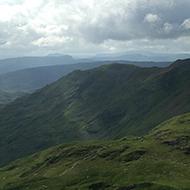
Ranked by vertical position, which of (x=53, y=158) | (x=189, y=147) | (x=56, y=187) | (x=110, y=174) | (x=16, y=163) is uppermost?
(x=189, y=147)

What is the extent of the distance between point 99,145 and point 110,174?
47.2 metres

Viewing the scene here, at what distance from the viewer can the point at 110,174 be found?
6381 cm

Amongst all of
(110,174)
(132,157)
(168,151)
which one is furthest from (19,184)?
(168,151)

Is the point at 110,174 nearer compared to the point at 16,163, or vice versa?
the point at 110,174

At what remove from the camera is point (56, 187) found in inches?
2613

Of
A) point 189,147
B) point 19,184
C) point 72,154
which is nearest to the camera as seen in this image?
point 189,147

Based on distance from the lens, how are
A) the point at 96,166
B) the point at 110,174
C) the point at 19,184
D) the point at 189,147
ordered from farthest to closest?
the point at 19,184 < the point at 96,166 < the point at 189,147 < the point at 110,174

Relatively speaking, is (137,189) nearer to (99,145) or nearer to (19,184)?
(19,184)

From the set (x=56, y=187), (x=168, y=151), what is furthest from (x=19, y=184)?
(x=168, y=151)

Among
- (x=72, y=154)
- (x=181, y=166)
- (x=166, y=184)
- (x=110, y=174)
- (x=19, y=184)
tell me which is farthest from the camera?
(x=72, y=154)

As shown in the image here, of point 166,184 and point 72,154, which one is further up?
point 166,184

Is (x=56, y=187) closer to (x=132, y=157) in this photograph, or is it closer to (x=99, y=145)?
(x=132, y=157)

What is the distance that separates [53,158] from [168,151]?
2415 inches

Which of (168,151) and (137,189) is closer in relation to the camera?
(137,189)
